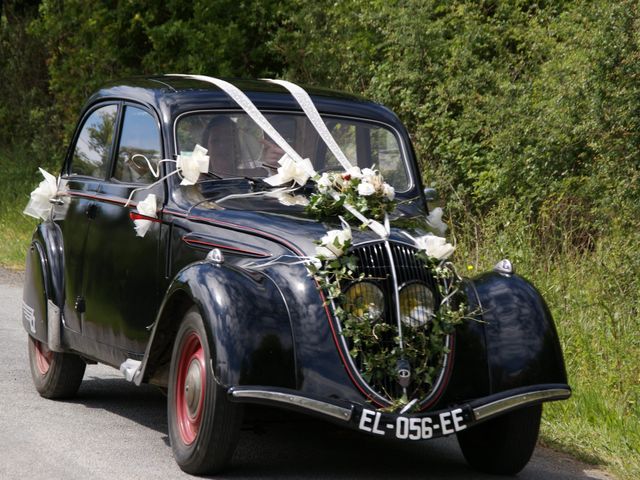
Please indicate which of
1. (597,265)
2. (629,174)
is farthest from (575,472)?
(629,174)

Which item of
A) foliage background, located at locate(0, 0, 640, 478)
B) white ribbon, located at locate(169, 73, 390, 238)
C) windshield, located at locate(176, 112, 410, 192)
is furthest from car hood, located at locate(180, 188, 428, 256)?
foliage background, located at locate(0, 0, 640, 478)

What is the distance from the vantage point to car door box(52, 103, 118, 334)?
722 cm

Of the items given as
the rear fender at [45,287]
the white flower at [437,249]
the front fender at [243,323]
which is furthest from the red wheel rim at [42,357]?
the white flower at [437,249]

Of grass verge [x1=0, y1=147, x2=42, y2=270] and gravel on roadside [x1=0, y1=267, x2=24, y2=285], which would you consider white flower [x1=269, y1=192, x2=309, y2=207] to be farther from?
grass verge [x1=0, y1=147, x2=42, y2=270]

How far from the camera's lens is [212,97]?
6.91 meters

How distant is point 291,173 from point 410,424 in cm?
177

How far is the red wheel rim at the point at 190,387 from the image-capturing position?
5586 millimetres

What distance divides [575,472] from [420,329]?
126 cm

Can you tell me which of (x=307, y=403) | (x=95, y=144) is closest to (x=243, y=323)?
(x=307, y=403)

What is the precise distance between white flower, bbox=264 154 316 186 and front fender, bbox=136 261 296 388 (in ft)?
3.14

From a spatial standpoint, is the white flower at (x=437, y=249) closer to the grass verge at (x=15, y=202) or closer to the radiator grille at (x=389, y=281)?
the radiator grille at (x=389, y=281)

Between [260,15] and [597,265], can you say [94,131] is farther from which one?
[260,15]

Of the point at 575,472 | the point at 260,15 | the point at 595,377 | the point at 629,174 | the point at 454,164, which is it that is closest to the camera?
the point at 575,472

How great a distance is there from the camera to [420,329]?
5570 millimetres
